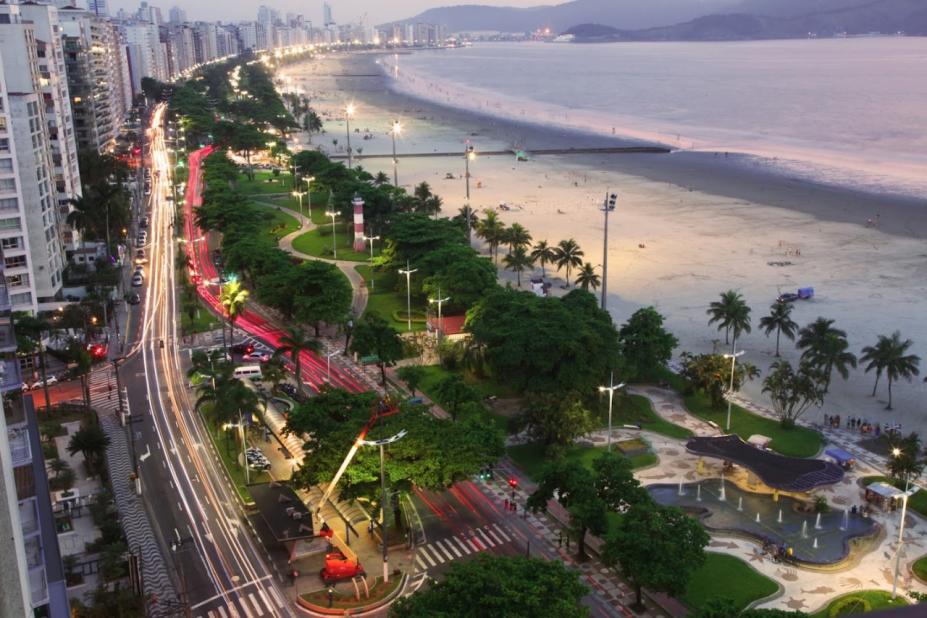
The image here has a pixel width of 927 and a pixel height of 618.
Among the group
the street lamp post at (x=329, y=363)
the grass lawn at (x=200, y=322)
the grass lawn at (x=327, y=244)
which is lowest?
the street lamp post at (x=329, y=363)

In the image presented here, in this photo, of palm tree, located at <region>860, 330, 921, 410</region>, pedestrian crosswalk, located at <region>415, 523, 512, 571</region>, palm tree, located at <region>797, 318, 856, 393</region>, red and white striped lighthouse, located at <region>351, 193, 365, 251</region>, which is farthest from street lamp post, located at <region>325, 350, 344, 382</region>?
palm tree, located at <region>860, 330, 921, 410</region>

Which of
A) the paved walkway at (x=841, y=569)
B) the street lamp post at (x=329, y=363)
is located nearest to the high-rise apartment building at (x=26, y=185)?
the street lamp post at (x=329, y=363)

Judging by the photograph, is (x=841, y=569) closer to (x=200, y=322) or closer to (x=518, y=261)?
(x=518, y=261)

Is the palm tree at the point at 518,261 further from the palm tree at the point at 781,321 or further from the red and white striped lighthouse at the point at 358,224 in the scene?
the palm tree at the point at 781,321

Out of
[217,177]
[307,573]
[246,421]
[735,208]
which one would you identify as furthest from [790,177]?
[307,573]

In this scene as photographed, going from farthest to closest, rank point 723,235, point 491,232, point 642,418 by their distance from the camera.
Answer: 1. point 723,235
2. point 491,232
3. point 642,418

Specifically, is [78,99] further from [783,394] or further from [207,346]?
[783,394]

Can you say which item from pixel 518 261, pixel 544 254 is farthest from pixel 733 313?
pixel 518 261

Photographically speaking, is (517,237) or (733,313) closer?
(733,313)
